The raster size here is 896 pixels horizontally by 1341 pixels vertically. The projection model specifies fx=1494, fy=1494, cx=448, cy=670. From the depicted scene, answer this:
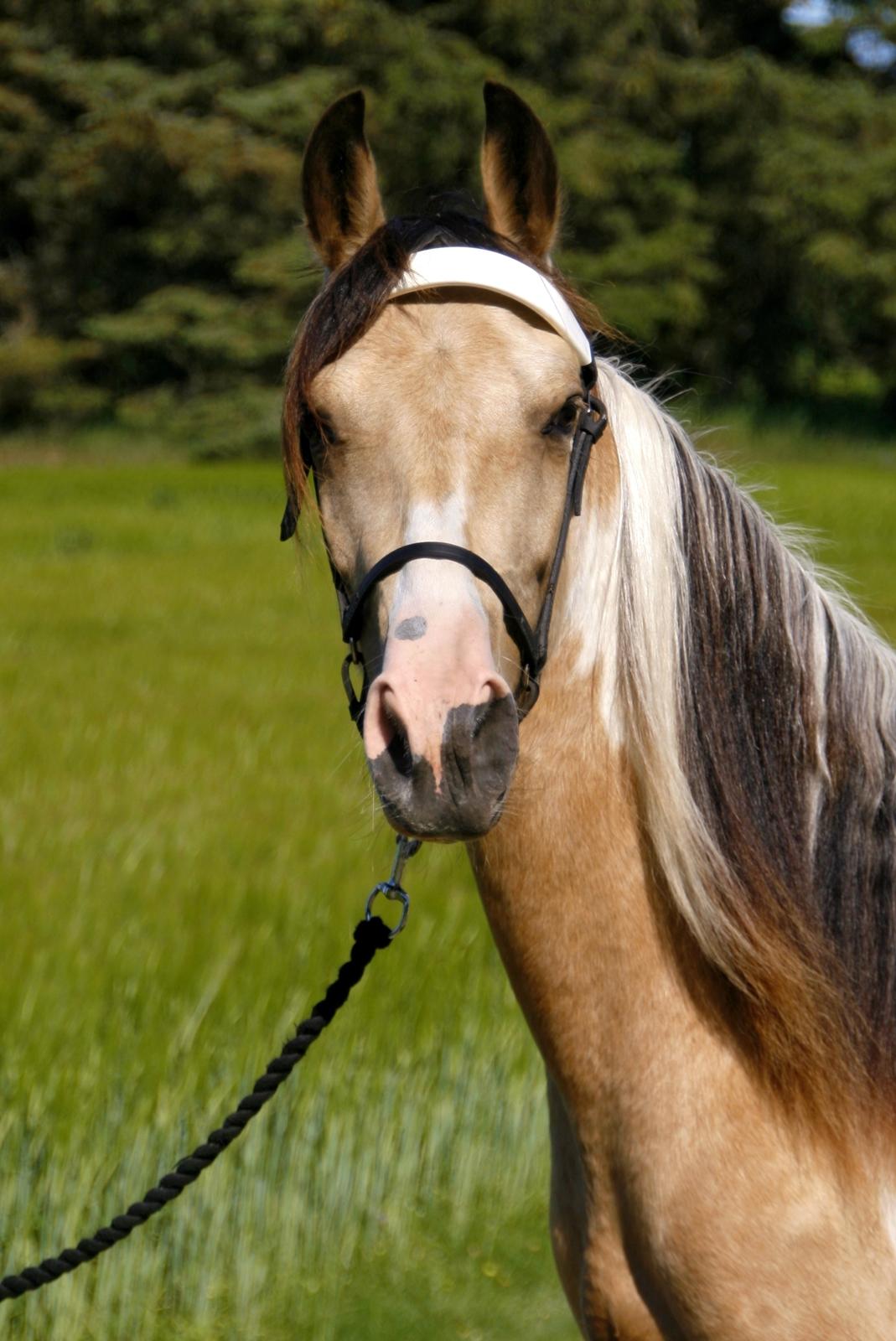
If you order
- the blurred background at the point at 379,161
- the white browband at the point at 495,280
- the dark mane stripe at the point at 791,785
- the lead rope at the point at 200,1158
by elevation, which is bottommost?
the blurred background at the point at 379,161

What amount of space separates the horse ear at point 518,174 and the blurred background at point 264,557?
0.45 feet

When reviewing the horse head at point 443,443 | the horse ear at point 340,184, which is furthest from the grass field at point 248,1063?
the horse ear at point 340,184

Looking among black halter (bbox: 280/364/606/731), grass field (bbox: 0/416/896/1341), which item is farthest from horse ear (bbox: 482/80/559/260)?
grass field (bbox: 0/416/896/1341)

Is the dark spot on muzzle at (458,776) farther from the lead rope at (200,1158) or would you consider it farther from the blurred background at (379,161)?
the blurred background at (379,161)

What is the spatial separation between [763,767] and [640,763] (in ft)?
0.60

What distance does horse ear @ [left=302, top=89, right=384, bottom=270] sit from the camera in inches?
86.4

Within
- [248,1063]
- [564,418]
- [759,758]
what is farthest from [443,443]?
[248,1063]

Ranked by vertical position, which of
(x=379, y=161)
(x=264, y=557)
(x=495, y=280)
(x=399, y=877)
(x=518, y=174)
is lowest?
(x=264, y=557)

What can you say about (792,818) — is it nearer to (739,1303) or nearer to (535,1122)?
(739,1303)

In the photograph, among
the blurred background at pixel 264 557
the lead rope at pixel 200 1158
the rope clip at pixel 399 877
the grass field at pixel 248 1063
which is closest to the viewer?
the rope clip at pixel 399 877

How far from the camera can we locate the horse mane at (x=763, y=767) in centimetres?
209

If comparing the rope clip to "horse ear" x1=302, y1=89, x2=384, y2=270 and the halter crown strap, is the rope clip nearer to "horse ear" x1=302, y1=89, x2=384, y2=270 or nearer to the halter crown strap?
the halter crown strap

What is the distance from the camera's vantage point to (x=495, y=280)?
2.12 metres

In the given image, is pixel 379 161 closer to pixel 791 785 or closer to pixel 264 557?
pixel 264 557
